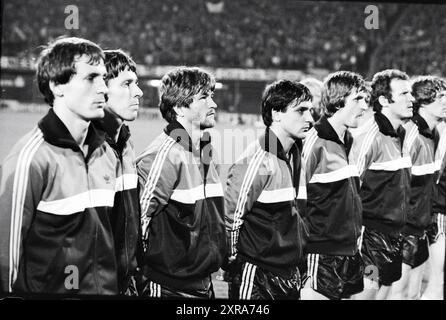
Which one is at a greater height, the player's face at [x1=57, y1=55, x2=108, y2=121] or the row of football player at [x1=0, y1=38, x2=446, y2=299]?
the player's face at [x1=57, y1=55, x2=108, y2=121]

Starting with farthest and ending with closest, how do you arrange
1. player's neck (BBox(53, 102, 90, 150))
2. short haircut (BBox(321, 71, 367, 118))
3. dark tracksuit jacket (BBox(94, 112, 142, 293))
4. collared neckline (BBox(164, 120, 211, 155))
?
short haircut (BBox(321, 71, 367, 118)) → collared neckline (BBox(164, 120, 211, 155)) → dark tracksuit jacket (BBox(94, 112, 142, 293)) → player's neck (BBox(53, 102, 90, 150))

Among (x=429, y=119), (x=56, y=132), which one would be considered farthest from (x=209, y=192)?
(x=429, y=119)

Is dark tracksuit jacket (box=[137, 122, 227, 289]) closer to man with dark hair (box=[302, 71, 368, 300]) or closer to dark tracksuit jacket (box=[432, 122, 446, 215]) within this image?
man with dark hair (box=[302, 71, 368, 300])

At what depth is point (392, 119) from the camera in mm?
3029

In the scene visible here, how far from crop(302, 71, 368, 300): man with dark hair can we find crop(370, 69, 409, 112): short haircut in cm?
9

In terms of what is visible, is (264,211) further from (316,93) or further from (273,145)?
(316,93)

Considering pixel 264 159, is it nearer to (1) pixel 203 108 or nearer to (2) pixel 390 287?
(1) pixel 203 108

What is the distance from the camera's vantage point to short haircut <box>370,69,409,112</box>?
9.75ft

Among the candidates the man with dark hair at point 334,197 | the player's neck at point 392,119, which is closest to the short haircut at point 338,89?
the man with dark hair at point 334,197

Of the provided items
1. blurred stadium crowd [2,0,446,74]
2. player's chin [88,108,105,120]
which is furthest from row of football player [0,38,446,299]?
blurred stadium crowd [2,0,446,74]

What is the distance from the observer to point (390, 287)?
3.02 meters
